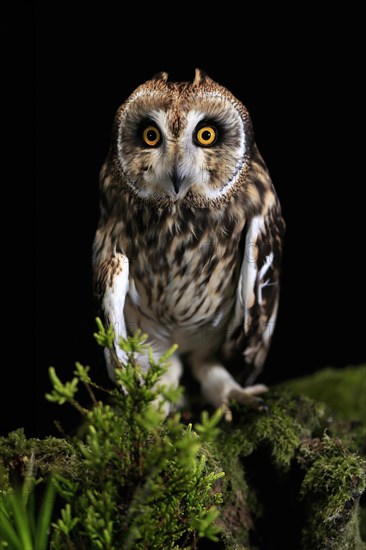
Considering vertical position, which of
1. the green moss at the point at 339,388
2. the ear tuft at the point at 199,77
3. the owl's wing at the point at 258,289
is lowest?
the green moss at the point at 339,388

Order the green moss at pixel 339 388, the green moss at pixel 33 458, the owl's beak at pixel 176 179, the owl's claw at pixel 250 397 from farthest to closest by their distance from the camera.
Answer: the green moss at pixel 339 388 → the owl's claw at pixel 250 397 → the owl's beak at pixel 176 179 → the green moss at pixel 33 458

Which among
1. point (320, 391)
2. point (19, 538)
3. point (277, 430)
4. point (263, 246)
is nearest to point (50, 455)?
point (19, 538)

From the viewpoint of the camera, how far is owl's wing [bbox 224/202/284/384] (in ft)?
5.66

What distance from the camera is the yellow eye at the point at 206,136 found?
5.05 feet

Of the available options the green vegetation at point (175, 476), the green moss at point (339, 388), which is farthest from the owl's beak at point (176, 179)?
the green moss at point (339, 388)

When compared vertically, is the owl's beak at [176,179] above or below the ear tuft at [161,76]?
below

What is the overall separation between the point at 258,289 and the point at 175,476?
2.46ft

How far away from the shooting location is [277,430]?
1.71 m

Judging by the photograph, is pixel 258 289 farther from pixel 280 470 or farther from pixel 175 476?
pixel 175 476

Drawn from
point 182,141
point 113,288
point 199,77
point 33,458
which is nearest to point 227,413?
point 113,288

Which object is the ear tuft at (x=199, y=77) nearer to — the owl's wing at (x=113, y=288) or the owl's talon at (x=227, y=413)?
the owl's wing at (x=113, y=288)

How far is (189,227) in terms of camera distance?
5.49 feet

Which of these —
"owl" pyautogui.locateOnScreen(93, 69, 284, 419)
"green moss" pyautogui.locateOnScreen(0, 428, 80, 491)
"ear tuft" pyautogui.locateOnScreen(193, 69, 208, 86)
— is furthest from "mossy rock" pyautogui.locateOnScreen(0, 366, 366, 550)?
"ear tuft" pyautogui.locateOnScreen(193, 69, 208, 86)

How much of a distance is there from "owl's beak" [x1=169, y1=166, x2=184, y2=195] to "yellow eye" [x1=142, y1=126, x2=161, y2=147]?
10 centimetres
